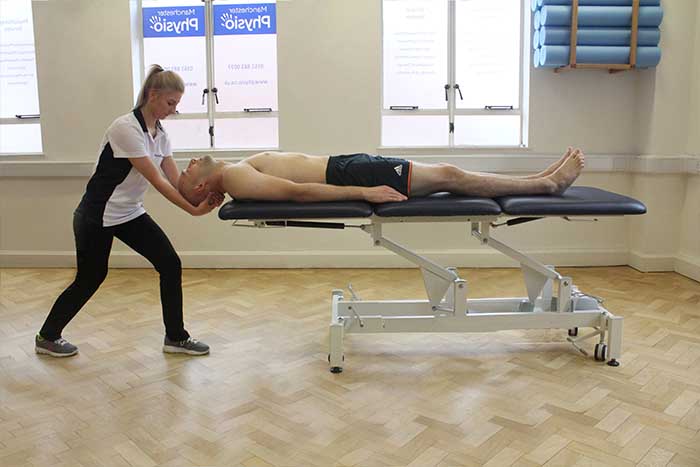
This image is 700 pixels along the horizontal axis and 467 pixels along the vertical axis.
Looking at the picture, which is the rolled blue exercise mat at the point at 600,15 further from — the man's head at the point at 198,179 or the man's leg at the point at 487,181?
the man's head at the point at 198,179

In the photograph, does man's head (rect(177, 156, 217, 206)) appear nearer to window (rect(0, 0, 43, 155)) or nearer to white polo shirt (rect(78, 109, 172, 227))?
white polo shirt (rect(78, 109, 172, 227))

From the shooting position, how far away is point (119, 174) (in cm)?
270

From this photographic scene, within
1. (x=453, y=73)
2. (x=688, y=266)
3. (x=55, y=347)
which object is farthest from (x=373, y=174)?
(x=688, y=266)

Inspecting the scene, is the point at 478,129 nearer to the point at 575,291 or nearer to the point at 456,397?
the point at 575,291

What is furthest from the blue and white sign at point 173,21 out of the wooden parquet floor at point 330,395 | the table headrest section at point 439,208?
the table headrest section at point 439,208

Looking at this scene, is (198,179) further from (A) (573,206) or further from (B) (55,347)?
(A) (573,206)

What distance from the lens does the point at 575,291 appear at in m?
2.94

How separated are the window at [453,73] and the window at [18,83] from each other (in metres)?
2.67

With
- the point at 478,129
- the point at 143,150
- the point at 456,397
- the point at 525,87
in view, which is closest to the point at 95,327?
the point at 143,150

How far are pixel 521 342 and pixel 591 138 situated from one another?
7.28 feet

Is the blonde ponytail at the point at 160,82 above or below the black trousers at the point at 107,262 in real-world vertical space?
above

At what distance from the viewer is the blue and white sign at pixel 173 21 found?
472 cm

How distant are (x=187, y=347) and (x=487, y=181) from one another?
1514mm

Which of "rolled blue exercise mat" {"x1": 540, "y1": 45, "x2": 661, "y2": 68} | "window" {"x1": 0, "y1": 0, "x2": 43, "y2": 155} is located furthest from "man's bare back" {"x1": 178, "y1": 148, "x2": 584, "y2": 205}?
"window" {"x1": 0, "y1": 0, "x2": 43, "y2": 155}
